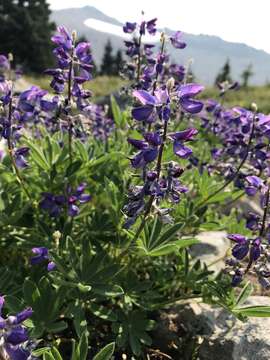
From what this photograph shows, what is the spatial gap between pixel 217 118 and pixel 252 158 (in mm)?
1575

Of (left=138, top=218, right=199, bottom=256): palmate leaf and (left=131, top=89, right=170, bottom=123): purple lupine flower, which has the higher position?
(left=131, top=89, right=170, bottom=123): purple lupine flower

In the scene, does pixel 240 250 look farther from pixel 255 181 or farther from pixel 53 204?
pixel 53 204

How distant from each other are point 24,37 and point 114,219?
3444cm

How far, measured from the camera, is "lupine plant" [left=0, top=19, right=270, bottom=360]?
2.33 meters

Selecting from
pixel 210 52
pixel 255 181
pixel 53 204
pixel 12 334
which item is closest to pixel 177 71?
pixel 53 204

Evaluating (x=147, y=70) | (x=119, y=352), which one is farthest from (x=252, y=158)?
(x=119, y=352)

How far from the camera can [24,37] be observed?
1382 inches

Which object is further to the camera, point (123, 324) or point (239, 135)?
point (239, 135)

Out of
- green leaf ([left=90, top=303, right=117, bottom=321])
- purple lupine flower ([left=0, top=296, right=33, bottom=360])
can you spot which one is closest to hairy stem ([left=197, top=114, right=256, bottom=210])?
green leaf ([left=90, top=303, right=117, bottom=321])

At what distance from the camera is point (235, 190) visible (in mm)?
3979

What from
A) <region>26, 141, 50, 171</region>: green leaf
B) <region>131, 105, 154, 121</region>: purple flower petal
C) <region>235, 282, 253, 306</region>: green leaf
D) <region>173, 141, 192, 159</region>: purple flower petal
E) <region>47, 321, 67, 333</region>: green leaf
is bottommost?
<region>47, 321, 67, 333</region>: green leaf

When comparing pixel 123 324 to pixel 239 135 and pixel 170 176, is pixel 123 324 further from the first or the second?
pixel 239 135

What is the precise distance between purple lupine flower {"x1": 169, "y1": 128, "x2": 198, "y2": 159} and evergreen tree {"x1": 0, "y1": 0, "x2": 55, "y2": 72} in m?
34.0

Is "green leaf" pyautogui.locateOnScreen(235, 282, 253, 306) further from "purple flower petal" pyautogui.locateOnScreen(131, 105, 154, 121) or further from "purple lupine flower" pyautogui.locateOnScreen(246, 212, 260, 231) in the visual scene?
"purple flower petal" pyautogui.locateOnScreen(131, 105, 154, 121)
